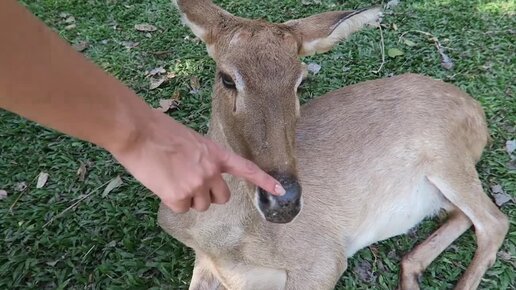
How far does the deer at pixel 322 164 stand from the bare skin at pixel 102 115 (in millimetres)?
685

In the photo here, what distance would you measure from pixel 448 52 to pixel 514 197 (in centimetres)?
166

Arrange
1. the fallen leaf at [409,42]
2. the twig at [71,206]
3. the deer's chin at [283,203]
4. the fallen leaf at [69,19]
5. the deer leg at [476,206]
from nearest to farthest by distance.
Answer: the deer's chin at [283,203]
the deer leg at [476,206]
the twig at [71,206]
the fallen leaf at [409,42]
the fallen leaf at [69,19]

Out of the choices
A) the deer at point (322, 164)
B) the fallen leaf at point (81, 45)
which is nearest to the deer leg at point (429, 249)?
the deer at point (322, 164)

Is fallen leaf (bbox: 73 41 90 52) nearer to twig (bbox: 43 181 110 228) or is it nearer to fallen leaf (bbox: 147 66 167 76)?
fallen leaf (bbox: 147 66 167 76)

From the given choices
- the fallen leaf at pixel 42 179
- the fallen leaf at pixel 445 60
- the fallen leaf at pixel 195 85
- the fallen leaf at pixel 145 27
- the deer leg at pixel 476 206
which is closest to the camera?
the deer leg at pixel 476 206

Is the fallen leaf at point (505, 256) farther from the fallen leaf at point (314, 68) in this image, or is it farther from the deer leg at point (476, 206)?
the fallen leaf at point (314, 68)

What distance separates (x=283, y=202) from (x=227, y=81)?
0.76 metres

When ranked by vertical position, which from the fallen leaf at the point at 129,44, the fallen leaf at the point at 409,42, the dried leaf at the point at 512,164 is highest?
the fallen leaf at the point at 409,42

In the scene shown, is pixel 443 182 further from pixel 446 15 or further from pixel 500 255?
pixel 446 15

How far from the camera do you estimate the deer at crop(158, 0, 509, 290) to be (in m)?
2.86

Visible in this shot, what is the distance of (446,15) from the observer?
5781 mm

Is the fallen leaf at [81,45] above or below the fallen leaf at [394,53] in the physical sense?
below

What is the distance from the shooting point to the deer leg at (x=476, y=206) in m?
3.93

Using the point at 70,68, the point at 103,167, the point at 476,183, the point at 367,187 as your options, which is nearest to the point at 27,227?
the point at 103,167
